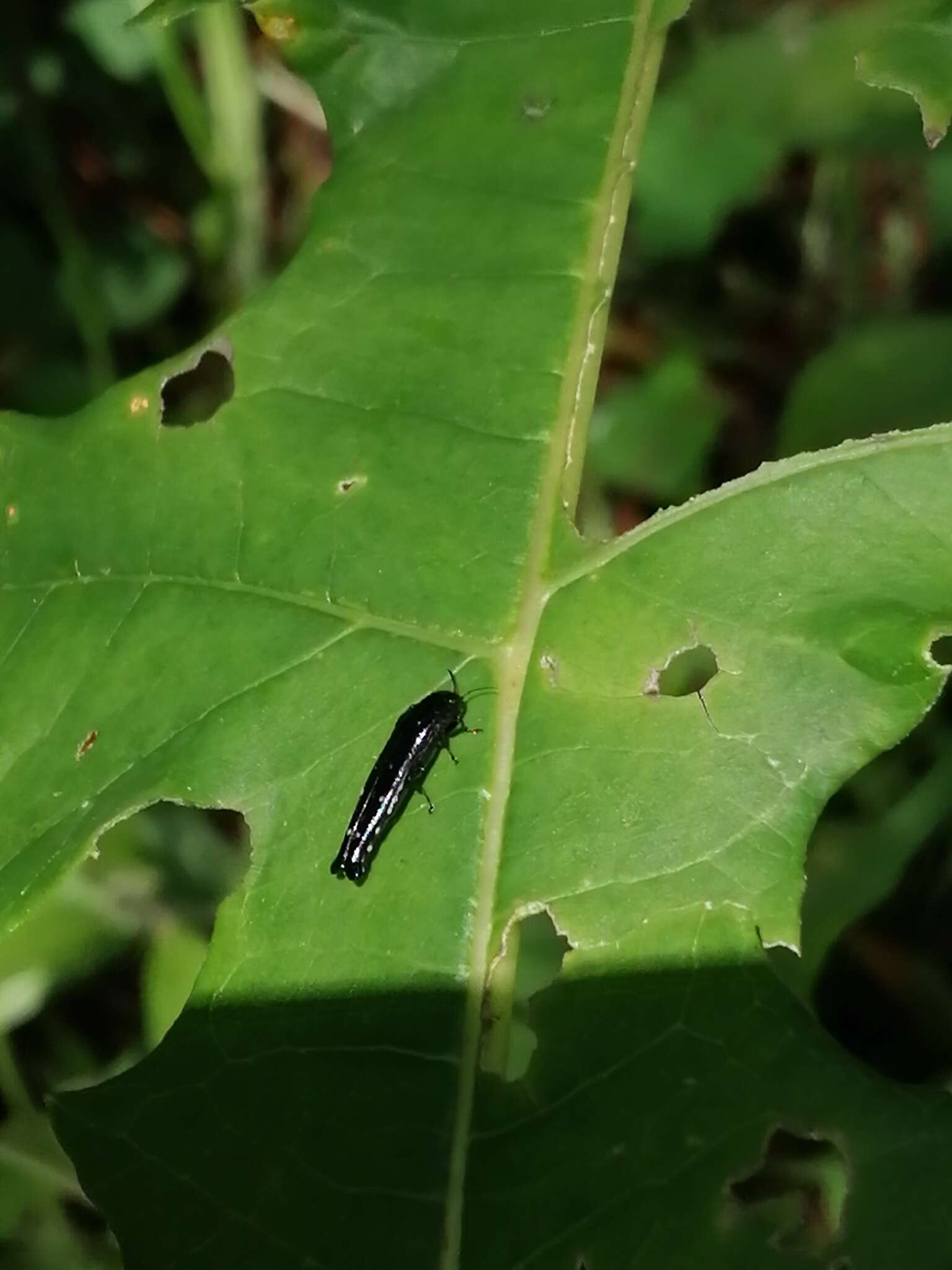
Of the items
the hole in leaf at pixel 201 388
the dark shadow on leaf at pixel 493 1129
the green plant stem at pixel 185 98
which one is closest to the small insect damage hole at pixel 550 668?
the dark shadow on leaf at pixel 493 1129

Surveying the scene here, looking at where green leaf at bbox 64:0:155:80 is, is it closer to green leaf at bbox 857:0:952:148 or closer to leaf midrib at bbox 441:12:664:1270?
leaf midrib at bbox 441:12:664:1270

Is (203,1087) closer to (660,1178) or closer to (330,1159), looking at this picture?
(330,1159)

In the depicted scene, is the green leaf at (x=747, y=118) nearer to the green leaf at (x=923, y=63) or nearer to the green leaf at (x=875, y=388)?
the green leaf at (x=875, y=388)

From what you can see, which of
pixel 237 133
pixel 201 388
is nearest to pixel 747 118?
pixel 237 133

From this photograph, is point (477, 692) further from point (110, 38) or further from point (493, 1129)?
point (110, 38)

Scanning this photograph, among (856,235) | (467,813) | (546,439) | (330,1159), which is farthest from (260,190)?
(330,1159)

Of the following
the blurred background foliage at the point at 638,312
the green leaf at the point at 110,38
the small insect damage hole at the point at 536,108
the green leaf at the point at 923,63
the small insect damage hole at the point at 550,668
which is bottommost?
the blurred background foliage at the point at 638,312
